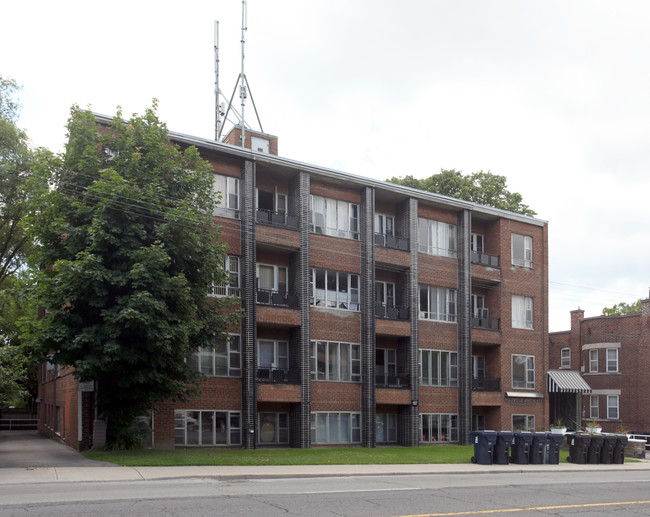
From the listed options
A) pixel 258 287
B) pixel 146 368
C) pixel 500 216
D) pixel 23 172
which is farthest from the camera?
pixel 500 216

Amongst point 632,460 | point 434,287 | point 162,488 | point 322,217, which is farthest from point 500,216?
point 162,488

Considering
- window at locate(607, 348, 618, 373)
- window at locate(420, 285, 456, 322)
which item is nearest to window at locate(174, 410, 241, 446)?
window at locate(420, 285, 456, 322)

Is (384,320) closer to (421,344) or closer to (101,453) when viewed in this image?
(421,344)

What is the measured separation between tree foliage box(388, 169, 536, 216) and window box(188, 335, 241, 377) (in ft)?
82.1

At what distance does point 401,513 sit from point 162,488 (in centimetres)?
550

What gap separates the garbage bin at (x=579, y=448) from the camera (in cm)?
2766

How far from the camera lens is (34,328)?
21562mm

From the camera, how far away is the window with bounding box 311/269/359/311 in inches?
1238

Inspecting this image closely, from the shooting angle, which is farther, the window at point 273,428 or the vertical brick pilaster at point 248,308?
the window at point 273,428

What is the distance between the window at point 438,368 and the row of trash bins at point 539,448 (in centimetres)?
773

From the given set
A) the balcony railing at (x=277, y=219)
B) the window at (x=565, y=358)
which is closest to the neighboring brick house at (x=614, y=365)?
the window at (x=565, y=358)

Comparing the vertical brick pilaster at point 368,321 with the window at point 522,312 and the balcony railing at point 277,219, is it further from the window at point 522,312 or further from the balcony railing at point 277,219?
the window at point 522,312

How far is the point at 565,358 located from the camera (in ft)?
163

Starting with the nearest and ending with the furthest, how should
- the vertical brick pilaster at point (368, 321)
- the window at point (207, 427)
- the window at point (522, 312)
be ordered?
the window at point (207, 427) < the vertical brick pilaster at point (368, 321) < the window at point (522, 312)
